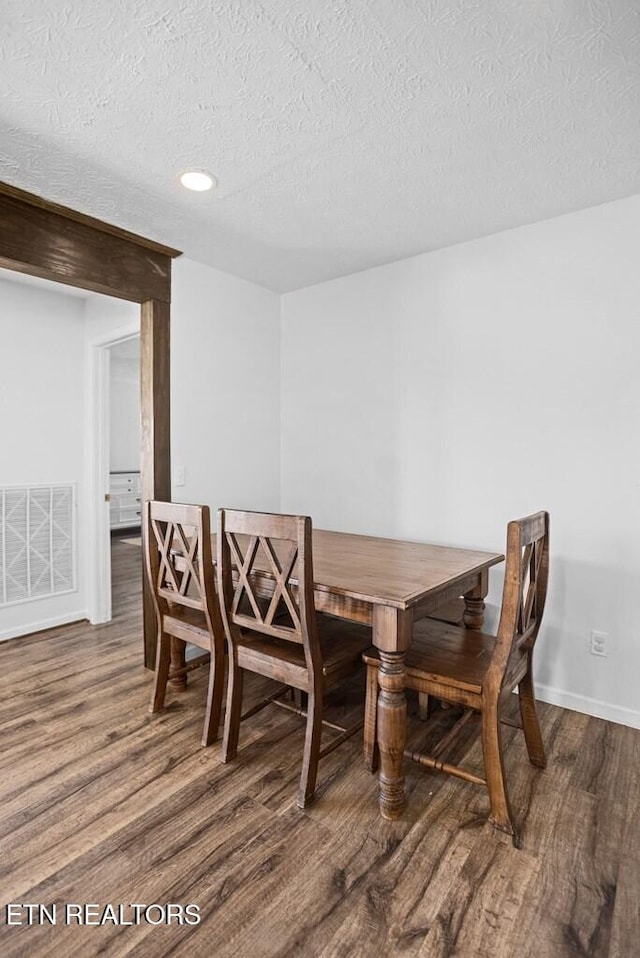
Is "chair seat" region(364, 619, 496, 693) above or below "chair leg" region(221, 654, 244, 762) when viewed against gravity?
above

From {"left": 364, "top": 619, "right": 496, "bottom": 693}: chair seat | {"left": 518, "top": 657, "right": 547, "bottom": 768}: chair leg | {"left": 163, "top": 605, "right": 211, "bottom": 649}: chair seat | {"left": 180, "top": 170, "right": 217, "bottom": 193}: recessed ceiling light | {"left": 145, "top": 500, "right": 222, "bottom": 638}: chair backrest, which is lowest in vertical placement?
{"left": 518, "top": 657, "right": 547, "bottom": 768}: chair leg

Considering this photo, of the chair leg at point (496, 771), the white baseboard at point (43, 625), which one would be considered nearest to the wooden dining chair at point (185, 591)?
the chair leg at point (496, 771)

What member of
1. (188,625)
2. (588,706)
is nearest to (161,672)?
(188,625)

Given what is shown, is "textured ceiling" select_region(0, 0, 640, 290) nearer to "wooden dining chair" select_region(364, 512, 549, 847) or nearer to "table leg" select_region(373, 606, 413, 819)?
"wooden dining chair" select_region(364, 512, 549, 847)

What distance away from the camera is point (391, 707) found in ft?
5.59

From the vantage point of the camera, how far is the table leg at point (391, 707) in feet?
5.51

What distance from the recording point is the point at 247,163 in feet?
6.48

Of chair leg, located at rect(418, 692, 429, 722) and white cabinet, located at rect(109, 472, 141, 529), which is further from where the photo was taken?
white cabinet, located at rect(109, 472, 141, 529)

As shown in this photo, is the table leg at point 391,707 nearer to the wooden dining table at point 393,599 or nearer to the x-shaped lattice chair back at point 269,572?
the wooden dining table at point 393,599

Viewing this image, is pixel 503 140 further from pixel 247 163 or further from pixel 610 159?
pixel 247 163

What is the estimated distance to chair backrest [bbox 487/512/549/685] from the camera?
5.26 ft

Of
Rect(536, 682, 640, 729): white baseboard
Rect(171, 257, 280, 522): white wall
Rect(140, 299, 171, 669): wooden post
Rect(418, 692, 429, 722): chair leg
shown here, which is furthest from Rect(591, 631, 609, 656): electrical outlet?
Rect(140, 299, 171, 669): wooden post

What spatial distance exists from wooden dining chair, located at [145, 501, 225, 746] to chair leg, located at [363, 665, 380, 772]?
64 cm

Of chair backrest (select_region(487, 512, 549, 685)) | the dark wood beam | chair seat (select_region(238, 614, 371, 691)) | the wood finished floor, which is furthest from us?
the dark wood beam
